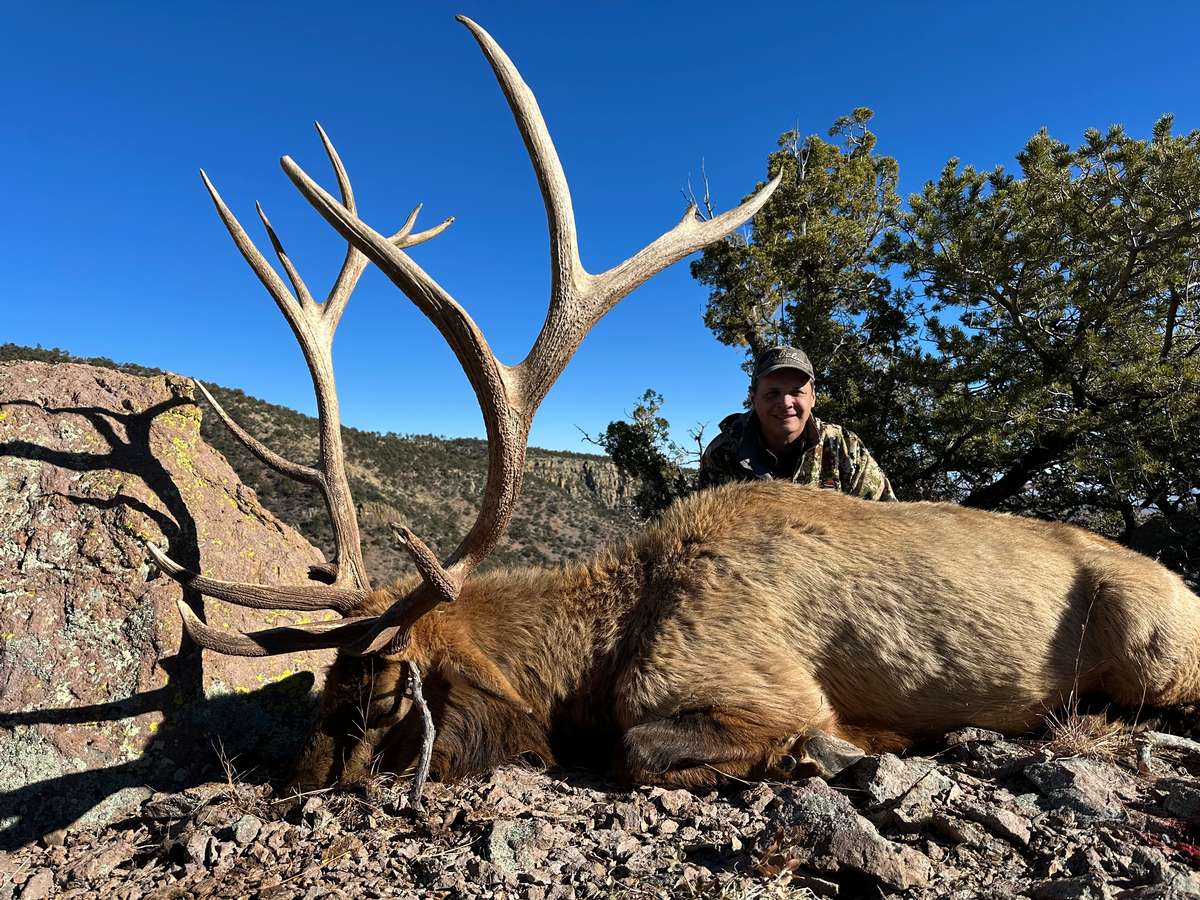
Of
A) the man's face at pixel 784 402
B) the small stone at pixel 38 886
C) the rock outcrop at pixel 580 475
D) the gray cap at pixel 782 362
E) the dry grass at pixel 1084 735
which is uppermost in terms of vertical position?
the rock outcrop at pixel 580 475

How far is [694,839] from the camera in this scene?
7.75 ft

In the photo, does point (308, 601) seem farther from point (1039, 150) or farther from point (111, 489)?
point (1039, 150)

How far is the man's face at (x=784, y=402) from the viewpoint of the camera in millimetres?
5336

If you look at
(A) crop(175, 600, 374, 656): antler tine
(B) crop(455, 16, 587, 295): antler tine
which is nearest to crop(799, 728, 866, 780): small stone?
(A) crop(175, 600, 374, 656): antler tine

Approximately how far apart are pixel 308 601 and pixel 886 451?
7.74 meters

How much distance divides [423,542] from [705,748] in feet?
5.09

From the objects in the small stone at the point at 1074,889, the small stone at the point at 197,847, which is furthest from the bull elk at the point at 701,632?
the small stone at the point at 1074,889

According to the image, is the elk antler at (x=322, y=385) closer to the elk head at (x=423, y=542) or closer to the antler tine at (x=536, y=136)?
the elk head at (x=423, y=542)

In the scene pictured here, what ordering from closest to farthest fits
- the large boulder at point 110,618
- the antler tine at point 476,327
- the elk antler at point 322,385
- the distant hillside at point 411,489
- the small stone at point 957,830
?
1. the small stone at point 957,830
2. the antler tine at point 476,327
3. the large boulder at point 110,618
4. the elk antler at point 322,385
5. the distant hillside at point 411,489

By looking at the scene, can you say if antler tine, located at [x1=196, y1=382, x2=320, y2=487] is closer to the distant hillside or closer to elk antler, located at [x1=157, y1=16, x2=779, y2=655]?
elk antler, located at [x1=157, y1=16, x2=779, y2=655]

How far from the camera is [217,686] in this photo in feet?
11.5

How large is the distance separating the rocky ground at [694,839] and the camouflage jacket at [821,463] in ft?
8.99

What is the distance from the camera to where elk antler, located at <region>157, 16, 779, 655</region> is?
2607 mm

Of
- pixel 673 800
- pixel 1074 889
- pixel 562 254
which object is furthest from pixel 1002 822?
pixel 562 254
